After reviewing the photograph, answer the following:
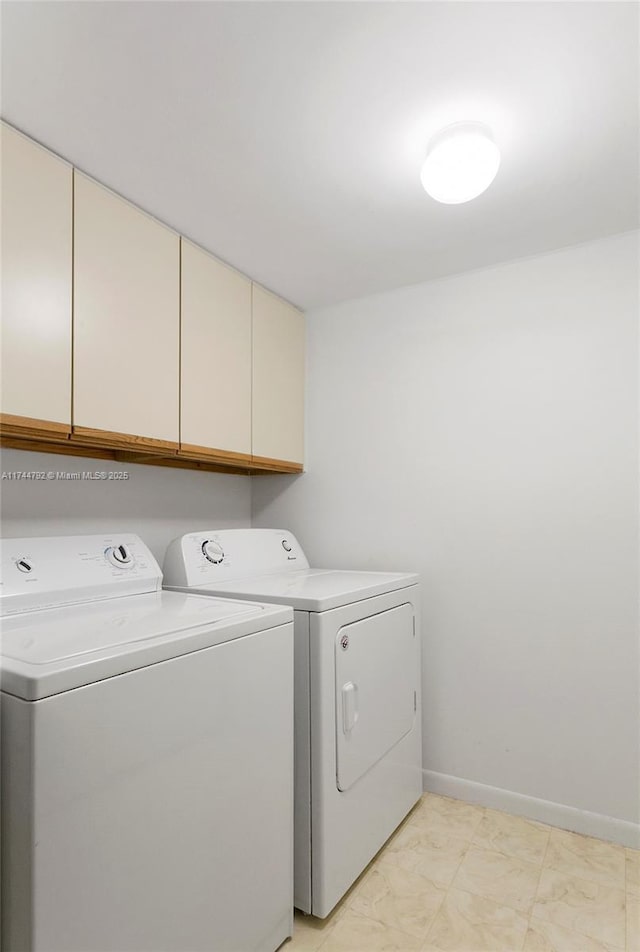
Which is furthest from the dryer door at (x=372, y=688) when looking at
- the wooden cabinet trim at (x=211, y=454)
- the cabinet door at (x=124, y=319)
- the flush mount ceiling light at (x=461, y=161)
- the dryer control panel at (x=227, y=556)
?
the flush mount ceiling light at (x=461, y=161)

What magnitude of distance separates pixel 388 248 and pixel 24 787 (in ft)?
6.57

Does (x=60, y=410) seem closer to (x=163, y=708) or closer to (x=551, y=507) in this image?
(x=163, y=708)

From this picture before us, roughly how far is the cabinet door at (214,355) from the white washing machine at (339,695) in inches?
16.3

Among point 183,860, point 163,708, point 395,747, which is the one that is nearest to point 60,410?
point 163,708

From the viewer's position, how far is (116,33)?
1.16m

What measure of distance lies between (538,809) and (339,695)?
1058 millimetres

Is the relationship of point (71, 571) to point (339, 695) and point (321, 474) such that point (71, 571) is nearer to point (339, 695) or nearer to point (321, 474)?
point (339, 695)

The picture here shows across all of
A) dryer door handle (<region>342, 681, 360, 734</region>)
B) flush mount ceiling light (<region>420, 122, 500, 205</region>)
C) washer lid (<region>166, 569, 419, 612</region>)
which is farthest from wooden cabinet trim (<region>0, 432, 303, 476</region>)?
flush mount ceiling light (<region>420, 122, 500, 205</region>)

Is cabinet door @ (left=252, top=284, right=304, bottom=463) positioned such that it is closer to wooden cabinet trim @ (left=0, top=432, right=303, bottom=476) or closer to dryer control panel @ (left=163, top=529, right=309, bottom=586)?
wooden cabinet trim @ (left=0, top=432, right=303, bottom=476)

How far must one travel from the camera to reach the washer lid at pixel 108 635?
924 mm

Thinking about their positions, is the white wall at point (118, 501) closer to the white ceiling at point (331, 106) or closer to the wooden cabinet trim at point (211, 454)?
the wooden cabinet trim at point (211, 454)

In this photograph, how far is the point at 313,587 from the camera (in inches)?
71.4

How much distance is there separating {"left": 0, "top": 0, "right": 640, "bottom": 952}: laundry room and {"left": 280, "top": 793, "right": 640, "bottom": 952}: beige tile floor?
0.04ft

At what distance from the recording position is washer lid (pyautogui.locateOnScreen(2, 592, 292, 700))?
0.92 m
